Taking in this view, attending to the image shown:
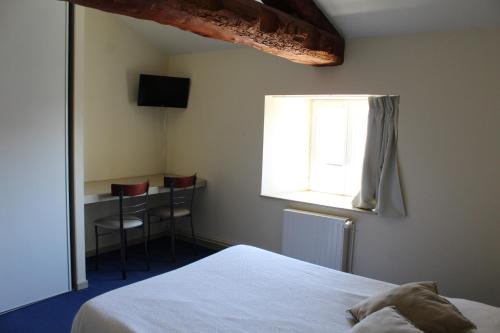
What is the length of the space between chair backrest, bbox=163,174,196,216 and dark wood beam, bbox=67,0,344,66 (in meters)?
1.72

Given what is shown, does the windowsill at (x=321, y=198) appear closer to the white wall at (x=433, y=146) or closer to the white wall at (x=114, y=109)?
the white wall at (x=433, y=146)

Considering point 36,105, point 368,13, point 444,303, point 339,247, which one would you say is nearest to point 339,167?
point 339,247

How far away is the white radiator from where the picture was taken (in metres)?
3.77

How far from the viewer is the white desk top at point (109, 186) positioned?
12.3ft

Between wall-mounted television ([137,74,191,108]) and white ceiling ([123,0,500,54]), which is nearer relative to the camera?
white ceiling ([123,0,500,54])

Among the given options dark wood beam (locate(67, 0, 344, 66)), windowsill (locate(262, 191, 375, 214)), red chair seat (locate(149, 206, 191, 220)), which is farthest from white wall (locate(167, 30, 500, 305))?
red chair seat (locate(149, 206, 191, 220))

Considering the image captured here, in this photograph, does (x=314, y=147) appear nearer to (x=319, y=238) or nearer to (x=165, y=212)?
(x=319, y=238)

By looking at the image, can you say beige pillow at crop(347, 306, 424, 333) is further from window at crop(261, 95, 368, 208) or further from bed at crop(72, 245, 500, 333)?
window at crop(261, 95, 368, 208)

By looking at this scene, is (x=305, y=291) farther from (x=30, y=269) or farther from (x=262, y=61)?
(x=262, y=61)

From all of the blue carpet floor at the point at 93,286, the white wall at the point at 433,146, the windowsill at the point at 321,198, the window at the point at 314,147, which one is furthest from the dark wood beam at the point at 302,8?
the blue carpet floor at the point at 93,286

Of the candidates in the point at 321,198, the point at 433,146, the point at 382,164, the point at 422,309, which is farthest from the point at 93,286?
the point at 433,146

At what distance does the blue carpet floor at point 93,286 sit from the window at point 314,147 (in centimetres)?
126

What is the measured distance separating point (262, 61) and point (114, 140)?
6.05 ft

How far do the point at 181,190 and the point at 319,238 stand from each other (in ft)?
6.15
